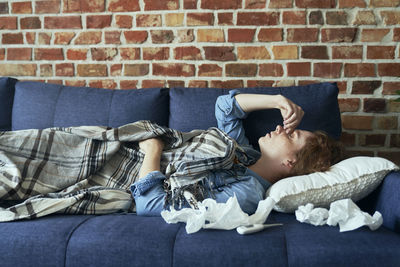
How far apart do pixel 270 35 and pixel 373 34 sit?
21.1 inches

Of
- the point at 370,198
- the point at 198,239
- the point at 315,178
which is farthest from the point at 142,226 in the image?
the point at 370,198

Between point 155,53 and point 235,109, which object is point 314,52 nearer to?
point 235,109

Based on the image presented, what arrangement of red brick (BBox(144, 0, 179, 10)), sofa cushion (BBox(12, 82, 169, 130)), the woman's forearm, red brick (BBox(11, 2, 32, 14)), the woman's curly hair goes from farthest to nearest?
1. red brick (BBox(11, 2, 32, 14))
2. red brick (BBox(144, 0, 179, 10))
3. sofa cushion (BBox(12, 82, 169, 130))
4. the woman's forearm
5. the woman's curly hair

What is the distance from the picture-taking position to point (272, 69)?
2.14 m

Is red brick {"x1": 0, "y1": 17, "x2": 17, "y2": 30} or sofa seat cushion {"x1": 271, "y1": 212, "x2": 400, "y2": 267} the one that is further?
red brick {"x1": 0, "y1": 17, "x2": 17, "y2": 30}

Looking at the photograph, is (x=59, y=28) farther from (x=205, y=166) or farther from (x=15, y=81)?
(x=205, y=166)

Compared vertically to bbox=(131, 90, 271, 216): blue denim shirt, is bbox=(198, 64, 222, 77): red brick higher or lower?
higher

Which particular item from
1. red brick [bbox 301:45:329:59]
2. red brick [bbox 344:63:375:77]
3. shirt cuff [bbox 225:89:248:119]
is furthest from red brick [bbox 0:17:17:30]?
red brick [bbox 344:63:375:77]

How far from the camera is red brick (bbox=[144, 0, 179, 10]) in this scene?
7.10 feet

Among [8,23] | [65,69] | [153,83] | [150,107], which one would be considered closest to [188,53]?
[153,83]

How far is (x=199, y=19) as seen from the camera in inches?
84.9

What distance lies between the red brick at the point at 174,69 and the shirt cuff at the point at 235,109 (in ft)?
1.66

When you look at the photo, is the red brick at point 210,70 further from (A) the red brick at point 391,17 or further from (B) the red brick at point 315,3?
(A) the red brick at point 391,17

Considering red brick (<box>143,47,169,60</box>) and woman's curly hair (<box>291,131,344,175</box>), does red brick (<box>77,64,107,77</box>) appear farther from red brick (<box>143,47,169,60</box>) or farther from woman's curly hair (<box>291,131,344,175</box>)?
woman's curly hair (<box>291,131,344,175</box>)
